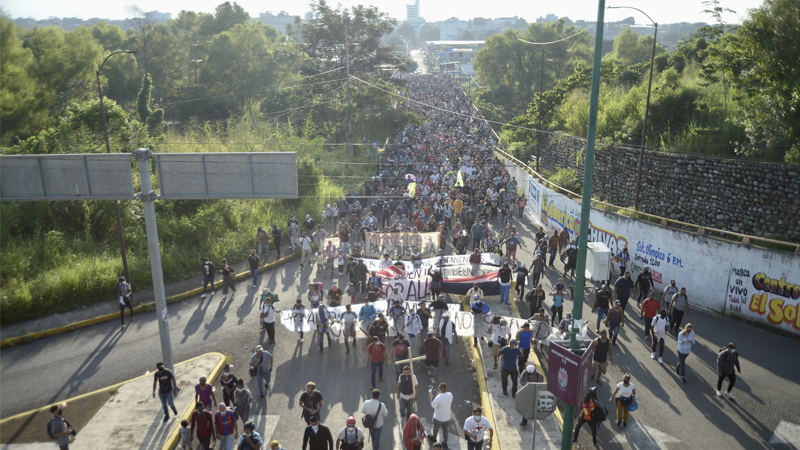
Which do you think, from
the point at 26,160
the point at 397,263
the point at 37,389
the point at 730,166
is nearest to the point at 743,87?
the point at 730,166

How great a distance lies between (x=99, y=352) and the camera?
1449 centimetres

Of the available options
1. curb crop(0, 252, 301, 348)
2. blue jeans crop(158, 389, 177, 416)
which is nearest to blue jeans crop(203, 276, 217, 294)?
curb crop(0, 252, 301, 348)

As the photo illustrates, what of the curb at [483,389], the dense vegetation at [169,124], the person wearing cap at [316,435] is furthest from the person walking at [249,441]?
the dense vegetation at [169,124]

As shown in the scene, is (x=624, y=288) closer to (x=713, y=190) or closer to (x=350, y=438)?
(x=713, y=190)

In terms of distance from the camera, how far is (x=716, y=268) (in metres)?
16.5

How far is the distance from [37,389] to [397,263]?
33.6ft

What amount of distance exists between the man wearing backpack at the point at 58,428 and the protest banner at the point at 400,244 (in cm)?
1262

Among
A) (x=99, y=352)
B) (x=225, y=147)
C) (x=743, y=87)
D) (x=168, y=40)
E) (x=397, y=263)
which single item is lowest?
(x=99, y=352)

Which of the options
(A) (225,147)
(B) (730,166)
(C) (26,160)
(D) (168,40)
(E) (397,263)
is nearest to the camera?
(C) (26,160)

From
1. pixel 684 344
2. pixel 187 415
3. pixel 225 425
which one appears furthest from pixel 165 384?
pixel 684 344

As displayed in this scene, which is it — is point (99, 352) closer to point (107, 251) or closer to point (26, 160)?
point (26, 160)

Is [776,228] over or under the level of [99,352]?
over

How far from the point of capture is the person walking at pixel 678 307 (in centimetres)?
1391

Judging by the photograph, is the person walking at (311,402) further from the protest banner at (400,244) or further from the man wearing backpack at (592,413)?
the protest banner at (400,244)
